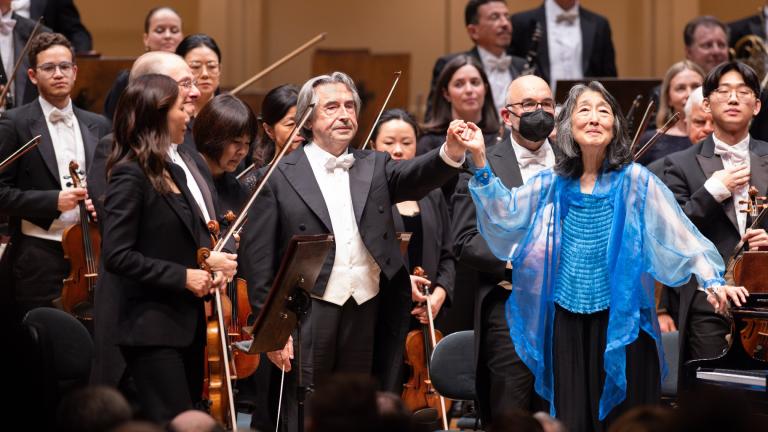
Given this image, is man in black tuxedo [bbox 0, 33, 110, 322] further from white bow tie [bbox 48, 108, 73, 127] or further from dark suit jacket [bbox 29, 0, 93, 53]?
dark suit jacket [bbox 29, 0, 93, 53]

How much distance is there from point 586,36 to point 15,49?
2.96 meters

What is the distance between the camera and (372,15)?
8711 mm

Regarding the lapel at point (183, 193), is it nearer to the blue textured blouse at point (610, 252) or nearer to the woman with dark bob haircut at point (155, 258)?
the woman with dark bob haircut at point (155, 258)

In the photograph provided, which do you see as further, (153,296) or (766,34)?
(766,34)

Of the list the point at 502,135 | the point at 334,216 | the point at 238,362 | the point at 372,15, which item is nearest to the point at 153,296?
the point at 334,216

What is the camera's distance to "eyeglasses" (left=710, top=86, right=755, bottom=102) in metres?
4.46

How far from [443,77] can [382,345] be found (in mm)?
1997

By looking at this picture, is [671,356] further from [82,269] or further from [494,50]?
[494,50]

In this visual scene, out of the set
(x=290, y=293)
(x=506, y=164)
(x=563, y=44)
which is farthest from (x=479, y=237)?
(x=563, y=44)

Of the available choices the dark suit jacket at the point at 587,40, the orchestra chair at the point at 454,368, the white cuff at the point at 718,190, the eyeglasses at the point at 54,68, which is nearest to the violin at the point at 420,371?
the orchestra chair at the point at 454,368

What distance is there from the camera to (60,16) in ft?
21.1

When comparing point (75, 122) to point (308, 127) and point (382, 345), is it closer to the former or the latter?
point (308, 127)

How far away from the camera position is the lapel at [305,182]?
12.9ft

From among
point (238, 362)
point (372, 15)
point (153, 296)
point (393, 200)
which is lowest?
point (238, 362)
